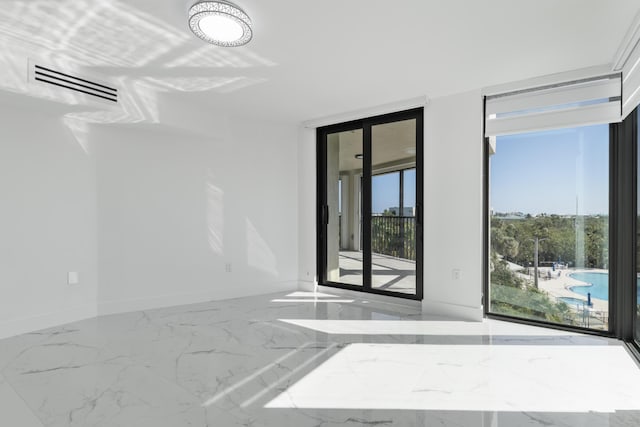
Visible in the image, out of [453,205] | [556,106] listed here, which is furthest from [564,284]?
[556,106]

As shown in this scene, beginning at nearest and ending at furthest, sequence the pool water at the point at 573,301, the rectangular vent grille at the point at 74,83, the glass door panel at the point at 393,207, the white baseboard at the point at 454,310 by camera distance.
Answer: the rectangular vent grille at the point at 74,83 → the pool water at the point at 573,301 → the white baseboard at the point at 454,310 → the glass door panel at the point at 393,207

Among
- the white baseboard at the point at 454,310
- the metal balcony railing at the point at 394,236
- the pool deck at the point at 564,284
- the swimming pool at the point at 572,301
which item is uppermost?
the metal balcony railing at the point at 394,236

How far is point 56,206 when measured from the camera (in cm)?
351

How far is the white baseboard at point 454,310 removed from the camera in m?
3.74

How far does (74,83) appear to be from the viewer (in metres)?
3.19

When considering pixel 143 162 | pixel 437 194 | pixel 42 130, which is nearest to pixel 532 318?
pixel 437 194

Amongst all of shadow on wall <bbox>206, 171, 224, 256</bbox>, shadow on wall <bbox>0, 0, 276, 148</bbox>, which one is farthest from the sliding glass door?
shadow on wall <bbox>206, 171, 224, 256</bbox>

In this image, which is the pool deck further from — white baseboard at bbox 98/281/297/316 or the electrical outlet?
the electrical outlet

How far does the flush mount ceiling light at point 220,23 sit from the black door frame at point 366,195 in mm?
2329

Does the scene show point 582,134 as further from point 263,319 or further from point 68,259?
point 68,259

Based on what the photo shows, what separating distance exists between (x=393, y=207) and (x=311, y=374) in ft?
8.39

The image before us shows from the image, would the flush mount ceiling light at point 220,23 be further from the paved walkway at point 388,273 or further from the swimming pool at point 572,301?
the swimming pool at point 572,301

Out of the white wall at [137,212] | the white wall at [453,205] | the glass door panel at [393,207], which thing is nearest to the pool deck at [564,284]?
the white wall at [453,205]

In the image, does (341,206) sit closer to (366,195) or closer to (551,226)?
(366,195)
